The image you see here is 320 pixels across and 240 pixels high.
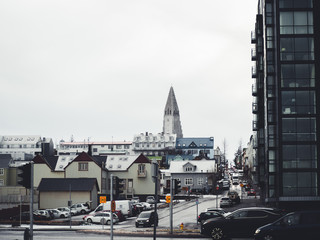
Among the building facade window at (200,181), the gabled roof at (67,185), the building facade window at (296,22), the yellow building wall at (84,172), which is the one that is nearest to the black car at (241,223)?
the building facade window at (296,22)

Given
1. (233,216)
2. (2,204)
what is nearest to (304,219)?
(233,216)

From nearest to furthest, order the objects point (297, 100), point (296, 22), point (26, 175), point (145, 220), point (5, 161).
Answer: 1. point (26, 175)
2. point (145, 220)
3. point (297, 100)
4. point (296, 22)
5. point (5, 161)

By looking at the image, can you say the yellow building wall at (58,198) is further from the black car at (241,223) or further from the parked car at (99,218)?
the black car at (241,223)

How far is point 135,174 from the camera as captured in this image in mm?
96000

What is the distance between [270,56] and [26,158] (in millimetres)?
101282

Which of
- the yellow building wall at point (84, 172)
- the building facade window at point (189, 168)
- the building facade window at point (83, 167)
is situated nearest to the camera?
the yellow building wall at point (84, 172)

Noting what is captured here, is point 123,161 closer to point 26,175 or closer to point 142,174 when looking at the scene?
point 142,174

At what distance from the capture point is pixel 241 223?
28.5m

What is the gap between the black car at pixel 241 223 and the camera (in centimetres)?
2838

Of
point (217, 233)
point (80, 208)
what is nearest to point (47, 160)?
point (80, 208)

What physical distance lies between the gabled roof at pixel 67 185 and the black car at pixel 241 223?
52415mm

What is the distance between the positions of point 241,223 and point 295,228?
15.3 feet

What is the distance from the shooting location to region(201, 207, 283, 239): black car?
2838 cm

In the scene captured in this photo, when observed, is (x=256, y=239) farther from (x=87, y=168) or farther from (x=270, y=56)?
(x=87, y=168)
